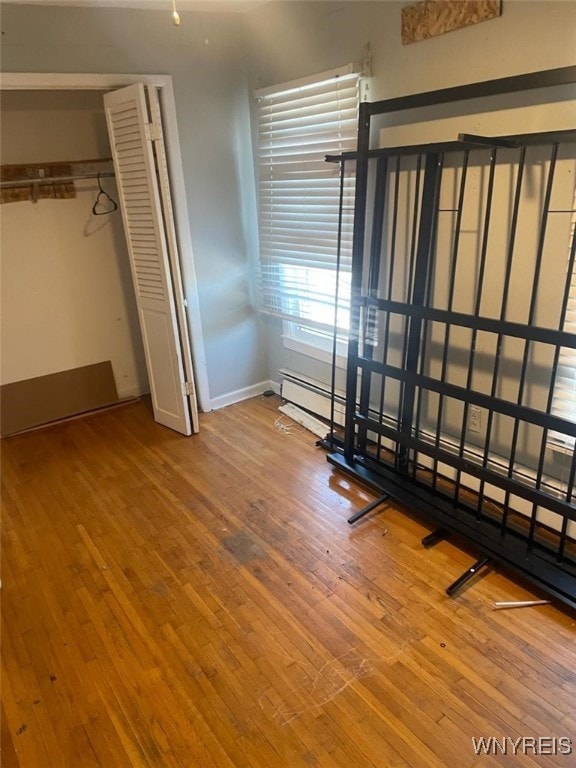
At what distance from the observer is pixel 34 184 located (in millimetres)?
3385

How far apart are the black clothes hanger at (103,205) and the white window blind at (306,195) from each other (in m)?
1.09

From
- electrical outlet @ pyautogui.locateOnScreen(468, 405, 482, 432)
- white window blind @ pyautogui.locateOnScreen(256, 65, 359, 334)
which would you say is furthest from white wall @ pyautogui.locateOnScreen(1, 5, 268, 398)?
electrical outlet @ pyautogui.locateOnScreen(468, 405, 482, 432)

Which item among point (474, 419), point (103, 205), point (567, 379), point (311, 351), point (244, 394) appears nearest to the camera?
point (567, 379)

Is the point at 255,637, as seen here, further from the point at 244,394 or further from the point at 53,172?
the point at 53,172

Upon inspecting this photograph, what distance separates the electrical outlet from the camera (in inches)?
101

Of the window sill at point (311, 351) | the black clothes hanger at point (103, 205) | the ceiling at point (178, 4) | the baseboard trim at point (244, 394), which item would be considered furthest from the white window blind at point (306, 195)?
the black clothes hanger at point (103, 205)

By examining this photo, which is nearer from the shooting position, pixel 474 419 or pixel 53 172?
pixel 474 419

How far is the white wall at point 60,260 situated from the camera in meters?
3.37

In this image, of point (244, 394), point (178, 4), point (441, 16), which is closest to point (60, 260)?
point (244, 394)

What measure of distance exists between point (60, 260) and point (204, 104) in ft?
4.75

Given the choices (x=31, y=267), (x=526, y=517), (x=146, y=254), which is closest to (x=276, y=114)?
(x=146, y=254)

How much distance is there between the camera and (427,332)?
8.64 feet

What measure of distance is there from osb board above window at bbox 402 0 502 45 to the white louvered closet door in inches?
55.8

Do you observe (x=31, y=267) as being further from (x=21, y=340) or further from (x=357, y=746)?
(x=357, y=746)
